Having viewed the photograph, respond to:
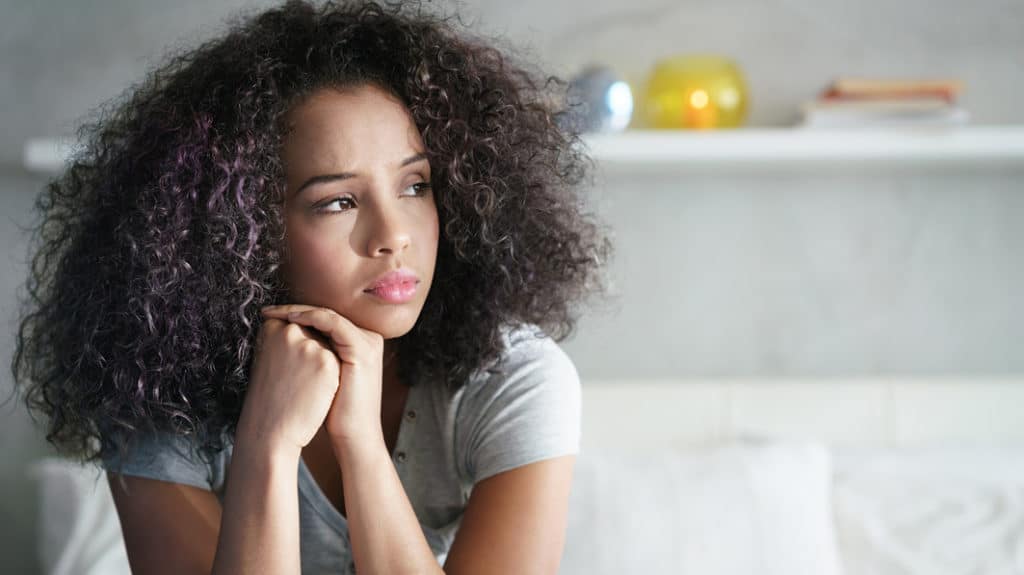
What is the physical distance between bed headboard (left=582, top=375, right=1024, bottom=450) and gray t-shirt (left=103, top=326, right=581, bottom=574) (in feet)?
2.95

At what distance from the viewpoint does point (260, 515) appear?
1090 mm

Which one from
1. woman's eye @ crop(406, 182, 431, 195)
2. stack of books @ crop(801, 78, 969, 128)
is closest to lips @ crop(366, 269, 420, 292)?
woman's eye @ crop(406, 182, 431, 195)

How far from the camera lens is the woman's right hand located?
1.12 metres

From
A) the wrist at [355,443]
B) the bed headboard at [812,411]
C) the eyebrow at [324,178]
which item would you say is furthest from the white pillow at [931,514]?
the eyebrow at [324,178]

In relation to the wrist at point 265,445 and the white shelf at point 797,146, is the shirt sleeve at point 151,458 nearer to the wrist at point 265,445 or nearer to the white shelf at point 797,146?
the wrist at point 265,445

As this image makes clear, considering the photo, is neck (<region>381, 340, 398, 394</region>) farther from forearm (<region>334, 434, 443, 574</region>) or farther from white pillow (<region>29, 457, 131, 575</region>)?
white pillow (<region>29, 457, 131, 575</region>)

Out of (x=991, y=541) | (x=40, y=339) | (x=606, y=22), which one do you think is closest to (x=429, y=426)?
(x=40, y=339)

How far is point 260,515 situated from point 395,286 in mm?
295

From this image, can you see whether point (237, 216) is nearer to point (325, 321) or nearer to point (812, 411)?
point (325, 321)

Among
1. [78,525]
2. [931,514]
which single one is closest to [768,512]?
[931,514]

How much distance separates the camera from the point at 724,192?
90.3 inches

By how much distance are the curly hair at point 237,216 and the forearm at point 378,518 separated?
0.61 feet

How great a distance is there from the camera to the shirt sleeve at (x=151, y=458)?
1.23 metres

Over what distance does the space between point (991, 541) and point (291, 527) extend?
4.17ft
